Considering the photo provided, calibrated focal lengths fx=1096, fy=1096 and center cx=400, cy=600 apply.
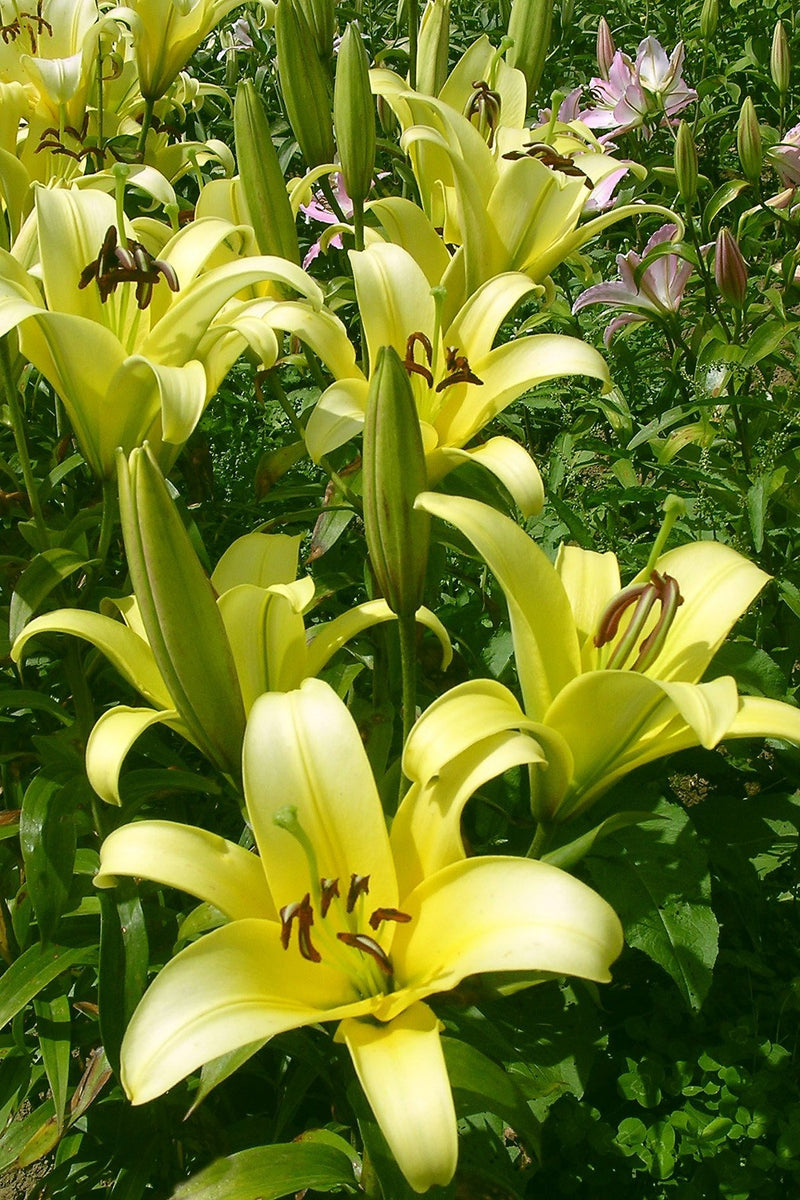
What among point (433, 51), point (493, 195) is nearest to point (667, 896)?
point (493, 195)

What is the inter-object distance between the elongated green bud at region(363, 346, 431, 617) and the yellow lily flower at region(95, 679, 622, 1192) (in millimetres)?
151

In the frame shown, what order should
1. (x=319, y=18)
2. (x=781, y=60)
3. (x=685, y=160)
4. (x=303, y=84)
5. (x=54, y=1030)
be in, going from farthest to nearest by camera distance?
(x=781, y=60) → (x=685, y=160) → (x=319, y=18) → (x=303, y=84) → (x=54, y=1030)

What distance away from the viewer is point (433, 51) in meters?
1.48

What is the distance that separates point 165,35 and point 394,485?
3.30 feet

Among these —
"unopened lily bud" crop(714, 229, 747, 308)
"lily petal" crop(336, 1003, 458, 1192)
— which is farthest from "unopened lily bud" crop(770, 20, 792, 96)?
"lily petal" crop(336, 1003, 458, 1192)

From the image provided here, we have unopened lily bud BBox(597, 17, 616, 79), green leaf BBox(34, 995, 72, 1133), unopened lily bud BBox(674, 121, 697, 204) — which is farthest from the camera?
unopened lily bud BBox(597, 17, 616, 79)

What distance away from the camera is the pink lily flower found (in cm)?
176

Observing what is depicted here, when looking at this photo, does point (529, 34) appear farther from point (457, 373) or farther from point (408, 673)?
point (408, 673)

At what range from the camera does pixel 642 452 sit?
2010mm

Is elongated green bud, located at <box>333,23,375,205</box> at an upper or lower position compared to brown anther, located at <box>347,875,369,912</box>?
upper

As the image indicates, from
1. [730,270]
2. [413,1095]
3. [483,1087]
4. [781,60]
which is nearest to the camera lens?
[413,1095]

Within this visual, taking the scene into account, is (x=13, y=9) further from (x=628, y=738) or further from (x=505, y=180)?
(x=628, y=738)

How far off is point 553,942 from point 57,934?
0.67 metres

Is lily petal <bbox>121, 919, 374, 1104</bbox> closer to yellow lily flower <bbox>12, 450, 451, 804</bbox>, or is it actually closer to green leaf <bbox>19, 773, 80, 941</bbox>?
yellow lily flower <bbox>12, 450, 451, 804</bbox>
